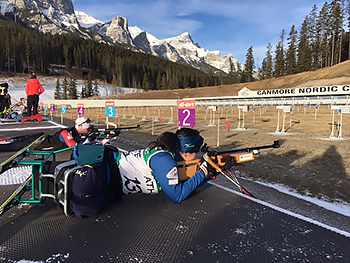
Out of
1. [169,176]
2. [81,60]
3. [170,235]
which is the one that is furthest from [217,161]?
[81,60]

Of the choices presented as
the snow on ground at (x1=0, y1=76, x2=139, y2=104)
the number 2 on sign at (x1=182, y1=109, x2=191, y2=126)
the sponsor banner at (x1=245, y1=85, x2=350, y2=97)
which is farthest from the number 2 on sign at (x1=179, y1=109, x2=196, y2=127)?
the snow on ground at (x1=0, y1=76, x2=139, y2=104)

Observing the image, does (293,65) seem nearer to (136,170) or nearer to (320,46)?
(320,46)

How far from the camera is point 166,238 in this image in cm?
198

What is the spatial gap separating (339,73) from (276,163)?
4779cm

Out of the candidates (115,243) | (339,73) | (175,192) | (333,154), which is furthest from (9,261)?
(339,73)

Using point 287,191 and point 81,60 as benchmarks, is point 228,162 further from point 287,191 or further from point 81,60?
point 81,60

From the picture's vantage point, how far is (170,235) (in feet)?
6.64

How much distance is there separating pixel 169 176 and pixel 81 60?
102m

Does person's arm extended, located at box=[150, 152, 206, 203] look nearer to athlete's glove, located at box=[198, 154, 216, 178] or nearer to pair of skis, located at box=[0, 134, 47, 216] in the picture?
athlete's glove, located at box=[198, 154, 216, 178]

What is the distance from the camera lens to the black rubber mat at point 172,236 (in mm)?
1708

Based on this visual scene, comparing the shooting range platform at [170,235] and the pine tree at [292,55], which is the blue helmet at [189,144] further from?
the pine tree at [292,55]

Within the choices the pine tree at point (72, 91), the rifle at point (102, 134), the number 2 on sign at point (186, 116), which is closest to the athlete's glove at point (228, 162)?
the rifle at point (102, 134)

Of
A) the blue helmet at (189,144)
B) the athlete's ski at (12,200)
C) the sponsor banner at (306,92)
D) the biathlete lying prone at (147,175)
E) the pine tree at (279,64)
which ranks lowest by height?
the athlete's ski at (12,200)

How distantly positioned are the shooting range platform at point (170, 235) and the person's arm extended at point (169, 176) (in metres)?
0.19
